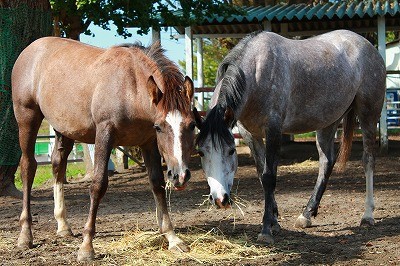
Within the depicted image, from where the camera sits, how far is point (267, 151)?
596cm

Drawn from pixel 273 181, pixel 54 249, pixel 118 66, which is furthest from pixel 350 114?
pixel 54 249

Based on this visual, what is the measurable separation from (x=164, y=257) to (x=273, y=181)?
4.29 feet

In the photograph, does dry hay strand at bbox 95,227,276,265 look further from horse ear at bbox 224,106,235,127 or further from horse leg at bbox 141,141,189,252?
horse ear at bbox 224,106,235,127

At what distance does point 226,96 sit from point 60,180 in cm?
202

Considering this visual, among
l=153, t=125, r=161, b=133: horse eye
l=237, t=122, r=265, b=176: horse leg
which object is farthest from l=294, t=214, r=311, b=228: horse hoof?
l=153, t=125, r=161, b=133: horse eye

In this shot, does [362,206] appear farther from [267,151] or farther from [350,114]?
[267,151]

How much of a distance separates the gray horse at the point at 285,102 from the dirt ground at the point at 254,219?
1.11 feet

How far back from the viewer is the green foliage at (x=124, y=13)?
11.7m

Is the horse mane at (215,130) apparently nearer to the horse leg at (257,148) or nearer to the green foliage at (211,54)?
the horse leg at (257,148)

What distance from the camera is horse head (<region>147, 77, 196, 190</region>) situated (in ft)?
15.7

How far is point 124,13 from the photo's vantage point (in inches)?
483

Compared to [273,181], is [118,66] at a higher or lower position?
higher

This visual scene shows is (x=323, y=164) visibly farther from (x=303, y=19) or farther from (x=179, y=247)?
(x=303, y=19)

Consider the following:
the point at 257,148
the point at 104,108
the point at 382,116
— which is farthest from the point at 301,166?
the point at 104,108
